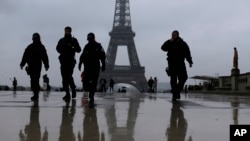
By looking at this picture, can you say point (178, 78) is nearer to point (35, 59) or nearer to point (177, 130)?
point (35, 59)

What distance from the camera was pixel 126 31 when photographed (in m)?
93.4

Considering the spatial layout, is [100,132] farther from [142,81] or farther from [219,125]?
[142,81]

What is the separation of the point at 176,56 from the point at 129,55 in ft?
260

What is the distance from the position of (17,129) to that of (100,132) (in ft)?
2.81

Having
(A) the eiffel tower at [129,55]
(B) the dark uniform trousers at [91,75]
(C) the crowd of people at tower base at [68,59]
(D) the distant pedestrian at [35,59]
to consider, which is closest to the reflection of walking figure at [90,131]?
(B) the dark uniform trousers at [91,75]

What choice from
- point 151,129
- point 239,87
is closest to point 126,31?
point 239,87

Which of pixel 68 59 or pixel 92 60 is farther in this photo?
pixel 68 59

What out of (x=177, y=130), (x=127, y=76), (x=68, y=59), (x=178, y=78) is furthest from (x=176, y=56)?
(x=127, y=76)

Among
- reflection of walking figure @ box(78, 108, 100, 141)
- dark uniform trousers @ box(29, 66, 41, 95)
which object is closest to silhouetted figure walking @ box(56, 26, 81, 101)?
dark uniform trousers @ box(29, 66, 41, 95)

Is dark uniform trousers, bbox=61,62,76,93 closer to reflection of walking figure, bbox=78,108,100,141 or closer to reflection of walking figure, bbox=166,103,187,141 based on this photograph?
reflection of walking figure, bbox=78,108,100,141

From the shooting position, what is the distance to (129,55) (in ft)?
294

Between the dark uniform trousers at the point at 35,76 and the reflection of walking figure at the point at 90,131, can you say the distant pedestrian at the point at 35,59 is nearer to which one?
the dark uniform trousers at the point at 35,76

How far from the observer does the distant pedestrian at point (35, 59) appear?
987 centimetres

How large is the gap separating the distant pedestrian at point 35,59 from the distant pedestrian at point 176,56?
9.85 ft
